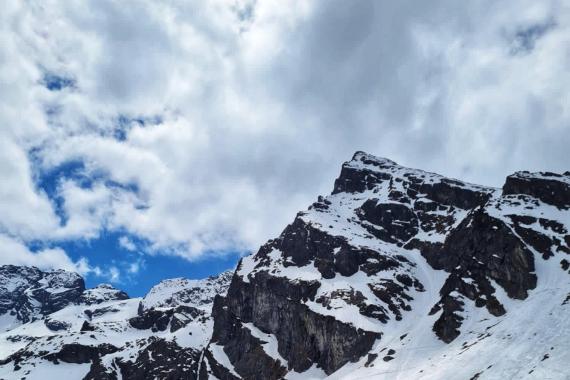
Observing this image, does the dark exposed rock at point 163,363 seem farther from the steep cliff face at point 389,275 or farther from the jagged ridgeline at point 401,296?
the steep cliff face at point 389,275

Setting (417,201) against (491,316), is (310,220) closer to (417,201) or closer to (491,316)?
(417,201)

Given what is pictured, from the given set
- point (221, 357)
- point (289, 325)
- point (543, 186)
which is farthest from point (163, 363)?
point (543, 186)

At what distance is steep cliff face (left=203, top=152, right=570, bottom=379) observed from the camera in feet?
352

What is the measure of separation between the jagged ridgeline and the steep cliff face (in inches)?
15.8

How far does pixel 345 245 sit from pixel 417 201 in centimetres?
4053

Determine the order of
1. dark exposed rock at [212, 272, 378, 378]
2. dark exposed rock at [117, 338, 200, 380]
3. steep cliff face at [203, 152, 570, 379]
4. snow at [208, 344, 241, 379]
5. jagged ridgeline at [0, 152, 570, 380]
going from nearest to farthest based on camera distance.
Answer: jagged ridgeline at [0, 152, 570, 380] → steep cliff face at [203, 152, 570, 379] → dark exposed rock at [212, 272, 378, 378] → snow at [208, 344, 241, 379] → dark exposed rock at [117, 338, 200, 380]

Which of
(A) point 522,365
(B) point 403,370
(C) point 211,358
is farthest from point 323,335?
(A) point 522,365

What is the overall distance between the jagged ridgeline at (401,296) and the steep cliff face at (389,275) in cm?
40

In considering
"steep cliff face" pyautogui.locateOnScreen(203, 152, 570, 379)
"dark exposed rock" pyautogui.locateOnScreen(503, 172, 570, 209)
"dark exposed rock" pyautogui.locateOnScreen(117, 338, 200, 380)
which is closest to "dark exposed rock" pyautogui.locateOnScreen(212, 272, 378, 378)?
"steep cliff face" pyautogui.locateOnScreen(203, 152, 570, 379)

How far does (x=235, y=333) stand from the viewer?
155250 mm

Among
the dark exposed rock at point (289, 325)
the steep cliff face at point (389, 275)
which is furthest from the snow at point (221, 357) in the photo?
the dark exposed rock at point (289, 325)

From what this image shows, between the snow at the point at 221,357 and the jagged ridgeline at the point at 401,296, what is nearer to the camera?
the jagged ridgeline at the point at 401,296

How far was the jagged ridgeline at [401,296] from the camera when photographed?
86.7m

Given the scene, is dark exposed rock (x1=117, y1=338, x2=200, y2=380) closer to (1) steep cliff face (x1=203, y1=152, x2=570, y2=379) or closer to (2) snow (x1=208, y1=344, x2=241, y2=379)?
(2) snow (x1=208, y1=344, x2=241, y2=379)
